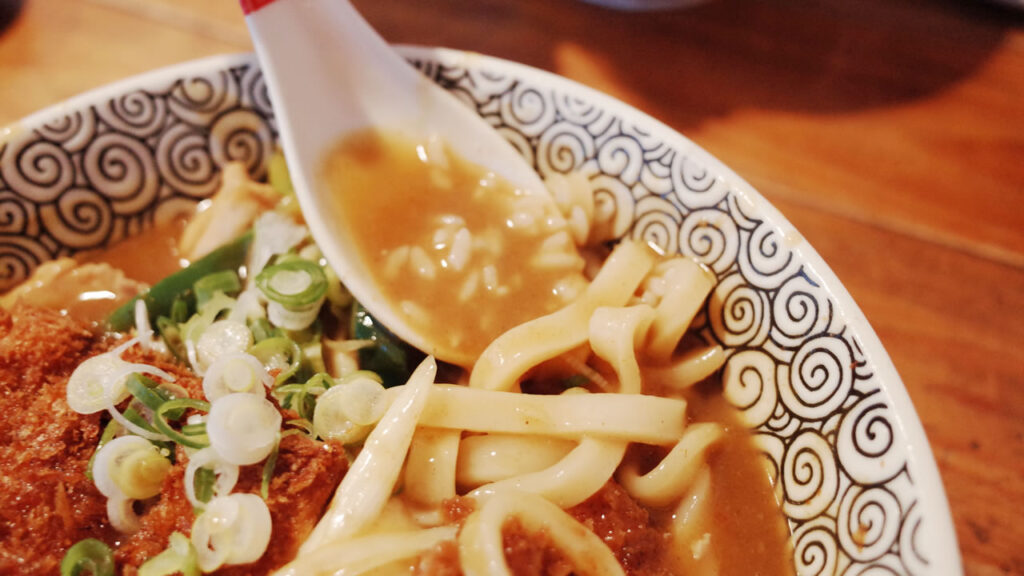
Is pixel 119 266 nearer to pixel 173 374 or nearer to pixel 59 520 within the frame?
pixel 173 374

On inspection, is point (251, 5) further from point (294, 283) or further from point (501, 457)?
point (501, 457)

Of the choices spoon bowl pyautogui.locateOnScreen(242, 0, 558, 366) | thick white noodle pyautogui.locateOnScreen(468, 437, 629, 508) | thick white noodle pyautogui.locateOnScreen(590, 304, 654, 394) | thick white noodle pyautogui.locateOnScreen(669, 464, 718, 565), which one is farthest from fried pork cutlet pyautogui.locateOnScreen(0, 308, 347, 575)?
thick white noodle pyautogui.locateOnScreen(669, 464, 718, 565)

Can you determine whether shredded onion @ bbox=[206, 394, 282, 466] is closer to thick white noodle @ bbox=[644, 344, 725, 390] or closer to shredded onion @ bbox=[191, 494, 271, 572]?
shredded onion @ bbox=[191, 494, 271, 572]

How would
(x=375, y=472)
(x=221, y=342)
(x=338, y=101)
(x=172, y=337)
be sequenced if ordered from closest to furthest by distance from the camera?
(x=375, y=472) → (x=221, y=342) → (x=172, y=337) → (x=338, y=101)

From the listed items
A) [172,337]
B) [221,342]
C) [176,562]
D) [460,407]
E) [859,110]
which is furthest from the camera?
[859,110]

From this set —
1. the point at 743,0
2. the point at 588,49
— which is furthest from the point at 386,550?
the point at 743,0

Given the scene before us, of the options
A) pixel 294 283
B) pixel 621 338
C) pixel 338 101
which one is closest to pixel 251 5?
pixel 338 101
